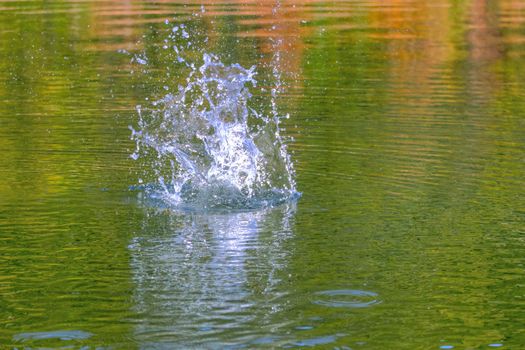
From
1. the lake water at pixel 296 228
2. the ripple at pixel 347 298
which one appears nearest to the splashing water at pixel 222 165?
the lake water at pixel 296 228

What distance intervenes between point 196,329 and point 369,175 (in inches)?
249

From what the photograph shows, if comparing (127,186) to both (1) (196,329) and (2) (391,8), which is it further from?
(2) (391,8)

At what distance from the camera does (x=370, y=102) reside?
2228 cm

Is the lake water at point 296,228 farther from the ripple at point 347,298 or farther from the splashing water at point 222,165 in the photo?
the splashing water at point 222,165

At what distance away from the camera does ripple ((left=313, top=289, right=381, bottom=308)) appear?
10188 mm

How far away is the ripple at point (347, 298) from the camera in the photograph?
33.4 ft

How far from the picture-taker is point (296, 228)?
12812 millimetres

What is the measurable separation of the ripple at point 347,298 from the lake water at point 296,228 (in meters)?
0.02

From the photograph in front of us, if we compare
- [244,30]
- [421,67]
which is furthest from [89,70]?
[244,30]

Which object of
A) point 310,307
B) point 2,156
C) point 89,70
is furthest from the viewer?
point 89,70

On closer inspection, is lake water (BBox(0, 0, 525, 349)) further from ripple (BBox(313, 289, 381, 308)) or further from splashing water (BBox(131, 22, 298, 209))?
splashing water (BBox(131, 22, 298, 209))

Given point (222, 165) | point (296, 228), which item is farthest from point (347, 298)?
point (222, 165)

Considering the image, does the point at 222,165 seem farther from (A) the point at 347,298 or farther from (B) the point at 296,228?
(A) the point at 347,298

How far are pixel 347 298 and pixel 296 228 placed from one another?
2.53 meters
